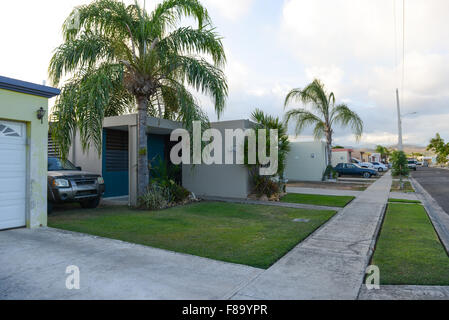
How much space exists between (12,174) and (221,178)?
25.3 ft

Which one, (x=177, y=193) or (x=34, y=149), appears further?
(x=177, y=193)

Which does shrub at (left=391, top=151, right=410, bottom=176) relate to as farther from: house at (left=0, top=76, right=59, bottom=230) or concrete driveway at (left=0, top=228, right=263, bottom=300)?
house at (left=0, top=76, right=59, bottom=230)

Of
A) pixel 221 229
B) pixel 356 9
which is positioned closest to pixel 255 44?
pixel 356 9

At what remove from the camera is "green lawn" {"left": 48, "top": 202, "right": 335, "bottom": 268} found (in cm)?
520

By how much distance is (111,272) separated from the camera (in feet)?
13.3

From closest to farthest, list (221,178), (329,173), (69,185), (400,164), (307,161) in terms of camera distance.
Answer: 1. (69,185)
2. (221,178)
3. (400,164)
4. (329,173)
5. (307,161)

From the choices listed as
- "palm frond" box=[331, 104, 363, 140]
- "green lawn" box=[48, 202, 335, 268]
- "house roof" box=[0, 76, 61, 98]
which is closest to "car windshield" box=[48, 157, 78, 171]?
"green lawn" box=[48, 202, 335, 268]

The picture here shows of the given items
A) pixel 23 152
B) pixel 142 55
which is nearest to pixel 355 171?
pixel 142 55

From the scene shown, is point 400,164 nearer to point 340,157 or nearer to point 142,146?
point 340,157

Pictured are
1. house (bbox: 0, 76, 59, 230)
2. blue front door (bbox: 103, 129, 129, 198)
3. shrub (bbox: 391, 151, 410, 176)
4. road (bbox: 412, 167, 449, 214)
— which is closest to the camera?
house (bbox: 0, 76, 59, 230)

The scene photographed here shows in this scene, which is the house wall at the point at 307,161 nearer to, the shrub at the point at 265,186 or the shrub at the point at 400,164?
the shrub at the point at 400,164

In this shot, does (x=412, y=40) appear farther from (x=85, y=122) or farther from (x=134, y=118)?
(x=85, y=122)

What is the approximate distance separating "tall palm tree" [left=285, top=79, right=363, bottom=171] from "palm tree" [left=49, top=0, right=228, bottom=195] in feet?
41.4

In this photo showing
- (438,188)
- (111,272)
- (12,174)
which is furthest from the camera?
(438,188)
